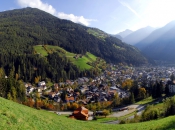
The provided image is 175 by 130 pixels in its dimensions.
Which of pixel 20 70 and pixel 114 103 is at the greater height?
pixel 20 70

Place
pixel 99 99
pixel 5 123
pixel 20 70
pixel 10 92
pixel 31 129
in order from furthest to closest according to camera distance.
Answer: pixel 20 70
pixel 99 99
pixel 10 92
pixel 31 129
pixel 5 123

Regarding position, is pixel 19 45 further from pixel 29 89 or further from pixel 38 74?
pixel 29 89

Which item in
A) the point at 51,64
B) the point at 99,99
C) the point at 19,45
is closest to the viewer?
the point at 99,99

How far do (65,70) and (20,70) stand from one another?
47417 mm

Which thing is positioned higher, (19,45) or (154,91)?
(19,45)

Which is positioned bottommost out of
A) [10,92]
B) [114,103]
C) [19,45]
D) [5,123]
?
[114,103]

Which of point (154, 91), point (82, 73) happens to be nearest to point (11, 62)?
point (82, 73)

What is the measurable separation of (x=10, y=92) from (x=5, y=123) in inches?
2369

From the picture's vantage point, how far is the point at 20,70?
5871 inches

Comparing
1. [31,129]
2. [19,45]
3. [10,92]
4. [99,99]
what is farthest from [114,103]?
[19,45]

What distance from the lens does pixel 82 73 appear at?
18450 centimetres

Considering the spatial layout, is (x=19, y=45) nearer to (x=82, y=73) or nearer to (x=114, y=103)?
(x=82, y=73)

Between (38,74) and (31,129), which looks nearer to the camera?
(31,129)

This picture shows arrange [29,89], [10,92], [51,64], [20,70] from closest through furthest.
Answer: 1. [10,92]
2. [29,89]
3. [20,70]
4. [51,64]
